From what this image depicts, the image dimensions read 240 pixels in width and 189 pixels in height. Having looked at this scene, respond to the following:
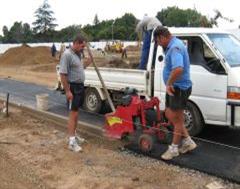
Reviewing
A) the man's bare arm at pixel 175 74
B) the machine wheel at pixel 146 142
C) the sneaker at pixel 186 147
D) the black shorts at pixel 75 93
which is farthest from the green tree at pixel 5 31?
the man's bare arm at pixel 175 74

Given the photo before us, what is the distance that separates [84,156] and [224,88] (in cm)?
265

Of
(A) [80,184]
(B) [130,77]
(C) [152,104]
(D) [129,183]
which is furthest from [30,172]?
(B) [130,77]

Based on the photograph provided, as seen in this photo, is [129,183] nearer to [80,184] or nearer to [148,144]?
[80,184]

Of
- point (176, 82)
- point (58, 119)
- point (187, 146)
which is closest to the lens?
point (176, 82)

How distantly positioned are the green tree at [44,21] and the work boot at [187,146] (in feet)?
361

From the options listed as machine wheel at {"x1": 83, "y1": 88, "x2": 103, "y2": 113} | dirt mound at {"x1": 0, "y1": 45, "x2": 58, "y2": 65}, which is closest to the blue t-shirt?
machine wheel at {"x1": 83, "y1": 88, "x2": 103, "y2": 113}

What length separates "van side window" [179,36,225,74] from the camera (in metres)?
7.93

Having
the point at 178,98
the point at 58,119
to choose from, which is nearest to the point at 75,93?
the point at 178,98

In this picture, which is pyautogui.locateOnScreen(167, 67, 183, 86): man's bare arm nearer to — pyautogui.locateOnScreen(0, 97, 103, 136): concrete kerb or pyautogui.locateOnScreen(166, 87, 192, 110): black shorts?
pyautogui.locateOnScreen(166, 87, 192, 110): black shorts

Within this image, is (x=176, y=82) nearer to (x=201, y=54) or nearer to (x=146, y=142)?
(x=146, y=142)

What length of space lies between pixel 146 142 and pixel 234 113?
1585mm

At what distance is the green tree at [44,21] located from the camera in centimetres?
11681

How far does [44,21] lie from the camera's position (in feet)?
388

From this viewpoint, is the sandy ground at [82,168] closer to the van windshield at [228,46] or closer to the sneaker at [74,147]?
the sneaker at [74,147]
